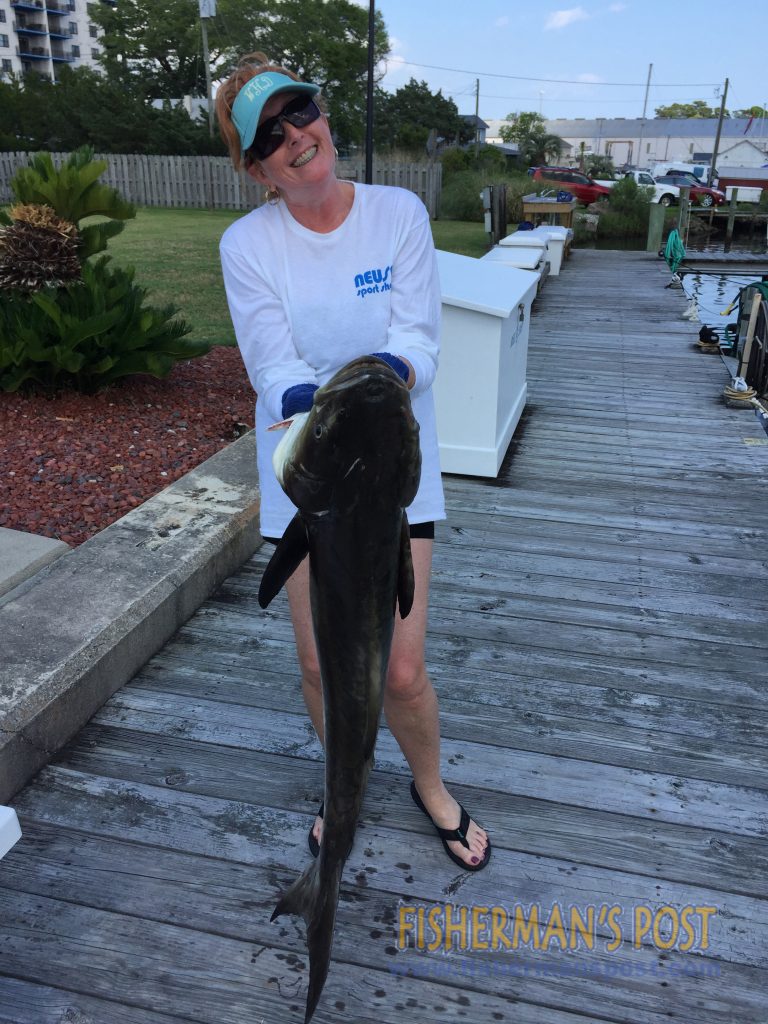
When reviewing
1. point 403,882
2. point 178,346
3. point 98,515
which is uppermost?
point 178,346

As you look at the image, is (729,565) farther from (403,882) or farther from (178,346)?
(178,346)

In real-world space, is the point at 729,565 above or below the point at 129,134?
below

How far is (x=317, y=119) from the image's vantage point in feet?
6.82

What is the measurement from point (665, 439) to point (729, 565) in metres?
2.24

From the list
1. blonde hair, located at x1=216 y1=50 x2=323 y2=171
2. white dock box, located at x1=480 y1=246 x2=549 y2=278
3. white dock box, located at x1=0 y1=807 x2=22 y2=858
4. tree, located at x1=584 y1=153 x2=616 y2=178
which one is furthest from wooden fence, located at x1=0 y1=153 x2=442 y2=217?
tree, located at x1=584 y1=153 x2=616 y2=178

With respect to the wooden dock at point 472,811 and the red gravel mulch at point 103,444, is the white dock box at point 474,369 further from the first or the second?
the red gravel mulch at point 103,444

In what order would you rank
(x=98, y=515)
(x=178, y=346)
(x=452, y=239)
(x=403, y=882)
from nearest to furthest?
(x=403, y=882)
(x=98, y=515)
(x=178, y=346)
(x=452, y=239)

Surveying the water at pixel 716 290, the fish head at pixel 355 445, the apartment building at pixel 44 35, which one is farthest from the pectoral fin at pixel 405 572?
the apartment building at pixel 44 35

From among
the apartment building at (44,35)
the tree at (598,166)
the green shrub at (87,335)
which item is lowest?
the green shrub at (87,335)

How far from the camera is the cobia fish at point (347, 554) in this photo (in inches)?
60.7

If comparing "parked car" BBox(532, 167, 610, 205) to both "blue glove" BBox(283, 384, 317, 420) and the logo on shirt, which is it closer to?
the logo on shirt

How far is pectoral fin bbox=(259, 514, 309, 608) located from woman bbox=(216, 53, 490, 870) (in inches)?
16.1

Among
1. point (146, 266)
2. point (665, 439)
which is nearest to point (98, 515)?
point (665, 439)

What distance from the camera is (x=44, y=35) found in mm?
90250
